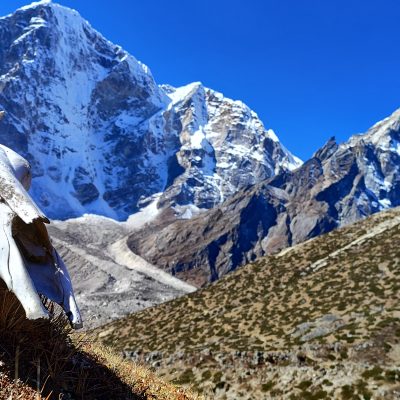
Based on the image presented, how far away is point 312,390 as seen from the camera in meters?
24.9

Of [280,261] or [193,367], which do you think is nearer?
[193,367]

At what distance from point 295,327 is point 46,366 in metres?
33.4

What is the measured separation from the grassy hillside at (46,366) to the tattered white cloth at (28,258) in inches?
13.5

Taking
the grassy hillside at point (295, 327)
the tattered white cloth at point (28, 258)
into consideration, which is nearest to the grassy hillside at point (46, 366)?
the tattered white cloth at point (28, 258)

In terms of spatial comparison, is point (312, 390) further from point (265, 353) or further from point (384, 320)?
point (384, 320)

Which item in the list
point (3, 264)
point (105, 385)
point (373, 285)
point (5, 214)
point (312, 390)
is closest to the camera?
point (3, 264)

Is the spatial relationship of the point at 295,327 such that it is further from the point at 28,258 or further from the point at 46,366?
the point at 28,258

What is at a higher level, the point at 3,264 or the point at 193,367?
the point at 193,367

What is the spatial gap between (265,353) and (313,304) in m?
12.0

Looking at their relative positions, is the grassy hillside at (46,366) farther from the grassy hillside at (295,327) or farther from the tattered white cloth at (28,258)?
the grassy hillside at (295,327)

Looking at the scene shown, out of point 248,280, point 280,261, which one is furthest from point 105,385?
point 280,261

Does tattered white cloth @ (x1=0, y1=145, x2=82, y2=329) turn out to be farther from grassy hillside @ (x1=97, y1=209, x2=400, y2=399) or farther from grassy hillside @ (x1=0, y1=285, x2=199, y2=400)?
grassy hillside @ (x1=97, y1=209, x2=400, y2=399)

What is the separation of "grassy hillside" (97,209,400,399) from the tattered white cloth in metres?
19.3

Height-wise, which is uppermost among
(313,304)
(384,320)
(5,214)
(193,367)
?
(313,304)
